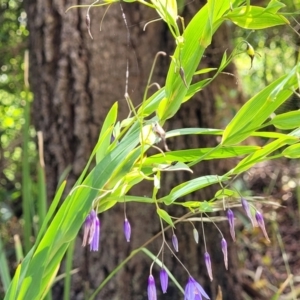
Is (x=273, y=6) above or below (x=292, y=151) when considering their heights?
above

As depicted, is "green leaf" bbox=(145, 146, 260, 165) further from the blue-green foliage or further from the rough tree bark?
the rough tree bark

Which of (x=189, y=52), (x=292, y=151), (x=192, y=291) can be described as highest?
(x=189, y=52)

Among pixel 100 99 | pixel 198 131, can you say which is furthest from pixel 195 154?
pixel 100 99

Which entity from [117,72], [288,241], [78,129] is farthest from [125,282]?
[288,241]

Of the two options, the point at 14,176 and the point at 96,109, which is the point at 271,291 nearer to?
the point at 96,109

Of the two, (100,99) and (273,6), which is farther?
(100,99)

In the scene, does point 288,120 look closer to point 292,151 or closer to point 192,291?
point 292,151
